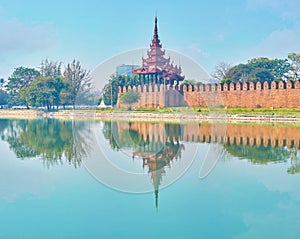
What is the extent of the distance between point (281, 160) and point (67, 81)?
35.2m

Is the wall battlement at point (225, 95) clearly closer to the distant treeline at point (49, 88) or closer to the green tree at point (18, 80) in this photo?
the distant treeline at point (49, 88)

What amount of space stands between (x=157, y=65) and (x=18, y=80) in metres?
21.1

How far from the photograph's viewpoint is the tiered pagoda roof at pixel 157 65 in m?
37.8

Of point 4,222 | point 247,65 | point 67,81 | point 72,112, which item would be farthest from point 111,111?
point 4,222

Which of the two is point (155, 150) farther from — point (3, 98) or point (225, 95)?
point (3, 98)

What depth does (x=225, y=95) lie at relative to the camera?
1326 inches

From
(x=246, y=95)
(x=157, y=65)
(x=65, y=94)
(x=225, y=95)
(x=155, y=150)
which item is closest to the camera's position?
(x=155, y=150)

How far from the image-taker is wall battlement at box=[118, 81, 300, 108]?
3053cm

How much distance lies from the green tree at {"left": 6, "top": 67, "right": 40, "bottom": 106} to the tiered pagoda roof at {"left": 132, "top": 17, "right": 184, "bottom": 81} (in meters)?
18.3

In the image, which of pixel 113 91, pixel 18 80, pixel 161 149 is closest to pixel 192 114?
pixel 113 91

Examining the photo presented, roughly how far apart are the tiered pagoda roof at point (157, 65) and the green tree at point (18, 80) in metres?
18.3

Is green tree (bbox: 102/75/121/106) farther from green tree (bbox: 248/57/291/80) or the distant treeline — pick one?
green tree (bbox: 248/57/291/80)

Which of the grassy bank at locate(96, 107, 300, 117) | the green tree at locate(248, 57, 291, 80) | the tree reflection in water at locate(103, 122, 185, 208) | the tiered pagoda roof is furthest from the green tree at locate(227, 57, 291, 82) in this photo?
the tree reflection in water at locate(103, 122, 185, 208)

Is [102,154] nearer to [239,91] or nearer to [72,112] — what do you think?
[239,91]
